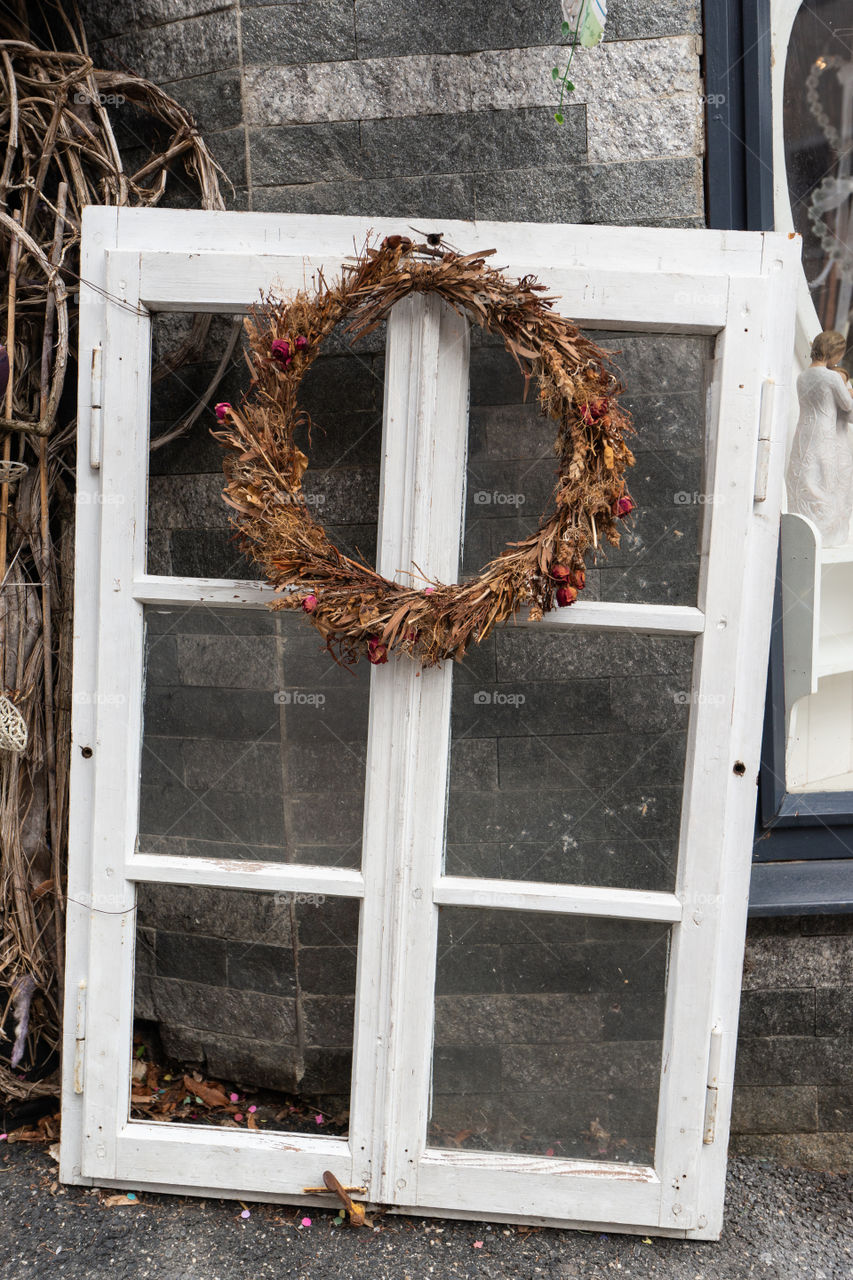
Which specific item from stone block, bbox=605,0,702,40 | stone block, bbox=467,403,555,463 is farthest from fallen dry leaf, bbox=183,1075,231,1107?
stone block, bbox=605,0,702,40

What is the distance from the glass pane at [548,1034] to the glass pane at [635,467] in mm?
724

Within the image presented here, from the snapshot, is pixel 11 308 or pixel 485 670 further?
pixel 11 308

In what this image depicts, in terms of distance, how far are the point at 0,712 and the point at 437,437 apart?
114 cm

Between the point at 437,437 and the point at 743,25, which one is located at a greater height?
the point at 743,25

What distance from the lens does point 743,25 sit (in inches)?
73.7

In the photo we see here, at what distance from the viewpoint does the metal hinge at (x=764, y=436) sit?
165 centimetres

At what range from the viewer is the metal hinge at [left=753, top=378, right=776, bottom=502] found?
5.42 ft

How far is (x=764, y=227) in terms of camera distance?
1892 mm

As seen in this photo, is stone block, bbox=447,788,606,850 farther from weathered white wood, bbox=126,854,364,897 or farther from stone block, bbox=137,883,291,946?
stone block, bbox=137,883,291,946

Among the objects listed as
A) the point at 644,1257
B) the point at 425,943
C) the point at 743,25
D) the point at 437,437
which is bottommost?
the point at 644,1257

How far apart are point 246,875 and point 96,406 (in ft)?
3.31

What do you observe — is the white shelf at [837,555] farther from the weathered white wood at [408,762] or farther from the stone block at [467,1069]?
the stone block at [467,1069]

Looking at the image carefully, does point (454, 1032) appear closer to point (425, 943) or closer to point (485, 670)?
point (425, 943)

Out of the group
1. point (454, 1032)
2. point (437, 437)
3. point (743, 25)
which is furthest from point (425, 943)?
point (743, 25)
